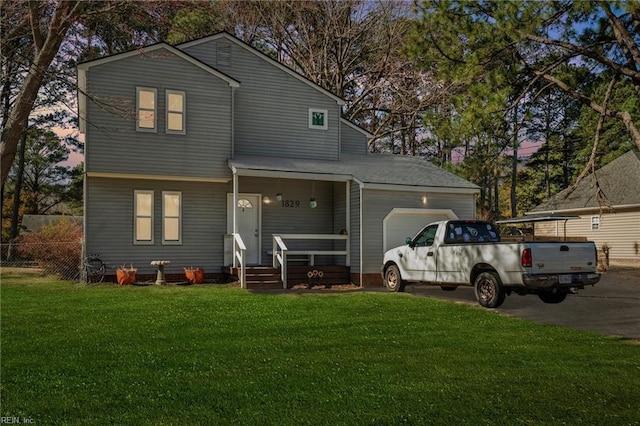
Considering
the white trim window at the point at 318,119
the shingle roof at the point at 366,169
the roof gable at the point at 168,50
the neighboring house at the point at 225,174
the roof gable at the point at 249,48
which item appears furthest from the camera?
the white trim window at the point at 318,119

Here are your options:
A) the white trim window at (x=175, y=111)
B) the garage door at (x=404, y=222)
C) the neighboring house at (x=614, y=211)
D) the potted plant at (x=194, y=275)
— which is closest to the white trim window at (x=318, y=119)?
the garage door at (x=404, y=222)

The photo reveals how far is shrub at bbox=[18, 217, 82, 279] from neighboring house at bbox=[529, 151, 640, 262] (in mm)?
21790

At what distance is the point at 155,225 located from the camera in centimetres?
1778

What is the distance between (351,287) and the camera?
17.2m

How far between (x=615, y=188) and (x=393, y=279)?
20.1m

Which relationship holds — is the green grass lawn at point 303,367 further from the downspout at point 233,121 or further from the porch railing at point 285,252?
the downspout at point 233,121

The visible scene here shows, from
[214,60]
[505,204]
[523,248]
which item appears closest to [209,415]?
[523,248]

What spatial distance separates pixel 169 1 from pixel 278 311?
726cm

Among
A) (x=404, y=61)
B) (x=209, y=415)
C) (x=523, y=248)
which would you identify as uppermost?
(x=404, y=61)

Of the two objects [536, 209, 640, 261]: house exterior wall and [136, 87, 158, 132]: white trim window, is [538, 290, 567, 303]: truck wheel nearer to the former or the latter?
[136, 87, 158, 132]: white trim window

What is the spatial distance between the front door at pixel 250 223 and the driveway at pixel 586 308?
217 inches

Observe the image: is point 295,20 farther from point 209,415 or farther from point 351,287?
point 209,415

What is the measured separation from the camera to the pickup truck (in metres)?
11.7

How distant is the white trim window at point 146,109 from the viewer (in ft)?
56.2
